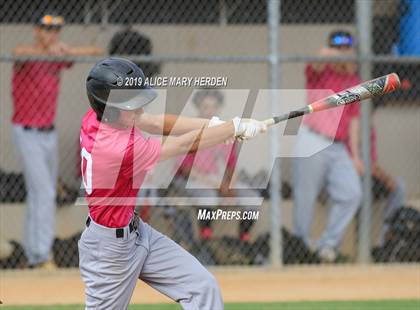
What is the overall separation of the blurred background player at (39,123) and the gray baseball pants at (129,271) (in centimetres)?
370

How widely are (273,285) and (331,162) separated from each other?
1.51m

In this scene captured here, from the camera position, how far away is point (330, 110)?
9.60m

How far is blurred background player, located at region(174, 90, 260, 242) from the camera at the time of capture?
946 cm

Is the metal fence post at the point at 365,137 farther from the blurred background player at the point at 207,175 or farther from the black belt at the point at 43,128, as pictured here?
the black belt at the point at 43,128

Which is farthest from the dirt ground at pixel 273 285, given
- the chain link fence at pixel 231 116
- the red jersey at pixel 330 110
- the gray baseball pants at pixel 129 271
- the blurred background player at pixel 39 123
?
the gray baseball pants at pixel 129 271

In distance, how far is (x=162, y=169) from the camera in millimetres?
9812

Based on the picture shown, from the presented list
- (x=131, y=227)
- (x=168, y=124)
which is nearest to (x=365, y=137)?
(x=168, y=124)

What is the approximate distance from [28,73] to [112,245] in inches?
164

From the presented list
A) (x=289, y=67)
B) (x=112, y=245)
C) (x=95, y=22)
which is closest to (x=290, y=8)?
(x=289, y=67)

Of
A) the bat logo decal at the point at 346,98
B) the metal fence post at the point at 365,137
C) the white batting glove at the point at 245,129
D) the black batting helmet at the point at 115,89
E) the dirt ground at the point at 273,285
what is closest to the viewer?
the black batting helmet at the point at 115,89

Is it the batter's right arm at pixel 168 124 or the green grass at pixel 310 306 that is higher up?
the batter's right arm at pixel 168 124

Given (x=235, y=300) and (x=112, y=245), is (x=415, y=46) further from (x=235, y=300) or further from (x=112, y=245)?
(x=112, y=245)

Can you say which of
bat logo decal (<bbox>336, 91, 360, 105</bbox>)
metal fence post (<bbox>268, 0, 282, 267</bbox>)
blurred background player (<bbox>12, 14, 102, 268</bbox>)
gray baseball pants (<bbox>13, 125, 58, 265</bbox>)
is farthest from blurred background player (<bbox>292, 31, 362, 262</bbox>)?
bat logo decal (<bbox>336, 91, 360, 105</bbox>)

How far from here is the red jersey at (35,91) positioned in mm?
9211
